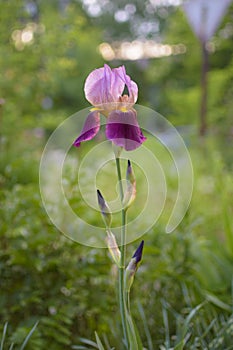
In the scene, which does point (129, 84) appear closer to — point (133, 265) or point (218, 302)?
point (133, 265)

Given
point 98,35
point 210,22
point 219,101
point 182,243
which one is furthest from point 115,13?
point 182,243

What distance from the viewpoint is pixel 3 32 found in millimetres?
1938

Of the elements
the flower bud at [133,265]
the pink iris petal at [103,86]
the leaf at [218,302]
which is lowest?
the leaf at [218,302]

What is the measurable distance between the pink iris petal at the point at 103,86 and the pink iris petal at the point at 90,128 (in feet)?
0.07

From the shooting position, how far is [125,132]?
55 cm

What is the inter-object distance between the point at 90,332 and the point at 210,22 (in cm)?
227

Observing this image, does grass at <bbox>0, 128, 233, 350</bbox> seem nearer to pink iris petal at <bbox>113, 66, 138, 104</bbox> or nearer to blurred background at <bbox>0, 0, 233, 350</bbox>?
blurred background at <bbox>0, 0, 233, 350</bbox>

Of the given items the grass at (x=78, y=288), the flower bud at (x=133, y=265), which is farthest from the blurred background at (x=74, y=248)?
the flower bud at (x=133, y=265)

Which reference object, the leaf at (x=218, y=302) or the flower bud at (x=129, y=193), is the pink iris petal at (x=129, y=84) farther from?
the leaf at (x=218, y=302)

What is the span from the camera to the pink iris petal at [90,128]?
0.55 meters

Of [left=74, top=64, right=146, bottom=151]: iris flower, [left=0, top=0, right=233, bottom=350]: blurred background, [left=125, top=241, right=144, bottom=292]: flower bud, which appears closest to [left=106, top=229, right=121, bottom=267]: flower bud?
[left=125, top=241, right=144, bottom=292]: flower bud

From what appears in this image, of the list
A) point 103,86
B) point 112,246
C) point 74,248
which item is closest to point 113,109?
point 103,86

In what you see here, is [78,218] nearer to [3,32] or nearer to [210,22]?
[3,32]

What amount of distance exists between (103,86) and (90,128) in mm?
54
